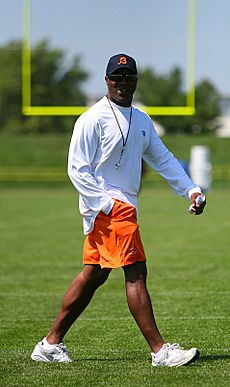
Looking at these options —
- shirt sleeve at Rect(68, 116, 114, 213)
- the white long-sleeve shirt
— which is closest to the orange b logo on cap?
the white long-sleeve shirt

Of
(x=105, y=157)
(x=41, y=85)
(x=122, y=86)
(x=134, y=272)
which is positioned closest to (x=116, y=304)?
(x=134, y=272)

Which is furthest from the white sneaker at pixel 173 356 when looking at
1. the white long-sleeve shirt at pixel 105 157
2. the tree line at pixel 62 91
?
the tree line at pixel 62 91

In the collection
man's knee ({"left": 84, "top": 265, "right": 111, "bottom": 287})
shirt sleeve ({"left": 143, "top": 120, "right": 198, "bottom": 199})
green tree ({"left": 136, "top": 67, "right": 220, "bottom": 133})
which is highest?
shirt sleeve ({"left": 143, "top": 120, "right": 198, "bottom": 199})

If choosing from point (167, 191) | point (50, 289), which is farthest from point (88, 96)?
point (50, 289)

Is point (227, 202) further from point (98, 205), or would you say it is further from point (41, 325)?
point (98, 205)

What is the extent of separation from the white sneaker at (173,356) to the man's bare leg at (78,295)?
522 mm

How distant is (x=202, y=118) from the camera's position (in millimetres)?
41125

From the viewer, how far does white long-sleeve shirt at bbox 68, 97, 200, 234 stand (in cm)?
602

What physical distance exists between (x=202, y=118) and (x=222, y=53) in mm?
14964

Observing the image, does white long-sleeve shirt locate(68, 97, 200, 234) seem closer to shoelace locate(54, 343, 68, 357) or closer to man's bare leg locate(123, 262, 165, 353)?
man's bare leg locate(123, 262, 165, 353)

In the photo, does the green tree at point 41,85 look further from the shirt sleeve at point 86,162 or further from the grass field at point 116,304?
the shirt sleeve at point 86,162

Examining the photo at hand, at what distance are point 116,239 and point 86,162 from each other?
45 cm

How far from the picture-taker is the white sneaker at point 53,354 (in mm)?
6277

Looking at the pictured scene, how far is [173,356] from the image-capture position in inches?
234
